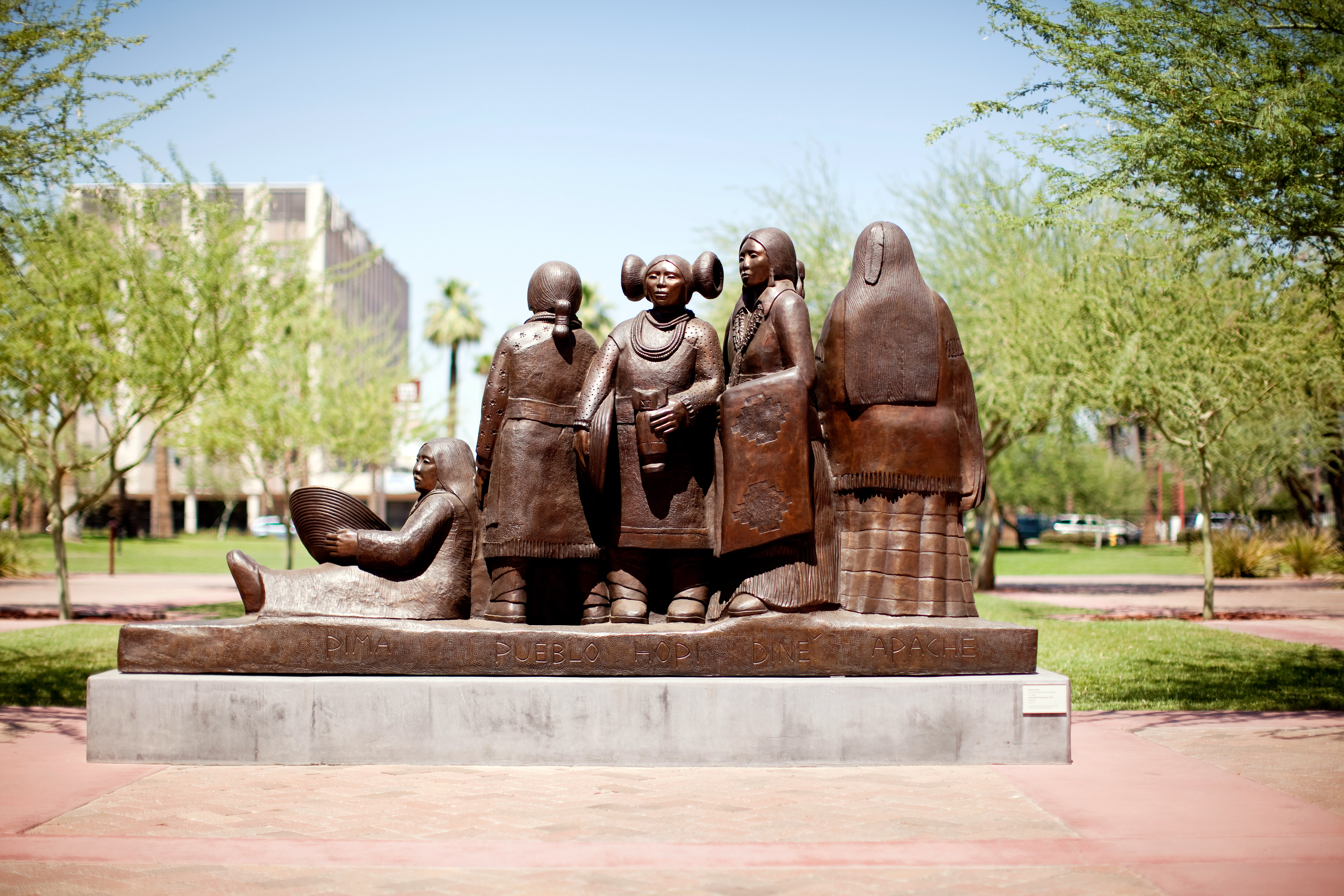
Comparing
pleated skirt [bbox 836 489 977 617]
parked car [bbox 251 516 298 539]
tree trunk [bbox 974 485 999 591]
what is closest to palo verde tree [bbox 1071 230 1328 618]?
tree trunk [bbox 974 485 999 591]

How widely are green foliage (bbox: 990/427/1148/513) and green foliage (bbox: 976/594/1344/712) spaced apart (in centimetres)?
2189

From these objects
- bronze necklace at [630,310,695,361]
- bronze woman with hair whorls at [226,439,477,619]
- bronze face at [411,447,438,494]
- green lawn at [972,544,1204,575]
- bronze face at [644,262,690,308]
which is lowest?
green lawn at [972,544,1204,575]

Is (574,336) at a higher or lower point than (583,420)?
higher

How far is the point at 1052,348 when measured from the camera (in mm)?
15531

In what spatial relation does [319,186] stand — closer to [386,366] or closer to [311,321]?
[386,366]

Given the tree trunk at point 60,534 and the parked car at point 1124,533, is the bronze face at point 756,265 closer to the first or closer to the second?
the tree trunk at point 60,534

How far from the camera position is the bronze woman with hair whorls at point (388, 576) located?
661 cm

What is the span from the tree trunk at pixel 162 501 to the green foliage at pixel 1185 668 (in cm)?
4797

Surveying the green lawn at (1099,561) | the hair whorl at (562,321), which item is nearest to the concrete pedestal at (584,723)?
the hair whorl at (562,321)

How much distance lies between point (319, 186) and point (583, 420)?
50.0m

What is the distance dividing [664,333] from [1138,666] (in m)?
6.76

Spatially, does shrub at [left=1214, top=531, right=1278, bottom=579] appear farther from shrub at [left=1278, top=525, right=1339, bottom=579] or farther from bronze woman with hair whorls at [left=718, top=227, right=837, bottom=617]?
bronze woman with hair whorls at [left=718, top=227, right=837, bottom=617]

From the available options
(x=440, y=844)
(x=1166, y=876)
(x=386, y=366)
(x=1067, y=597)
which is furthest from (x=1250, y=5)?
(x=386, y=366)

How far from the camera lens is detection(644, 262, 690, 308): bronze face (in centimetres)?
688
